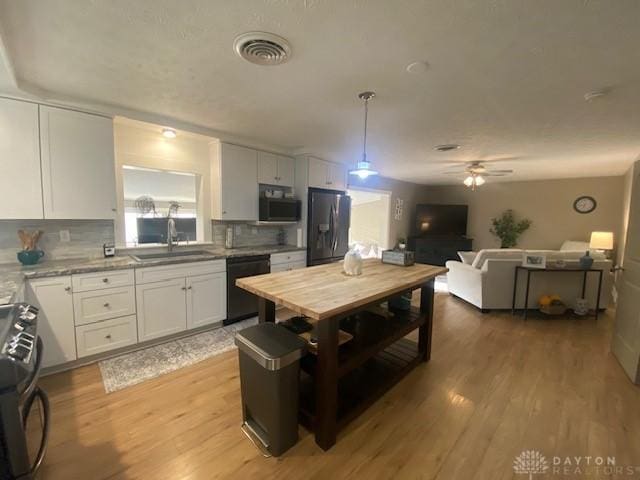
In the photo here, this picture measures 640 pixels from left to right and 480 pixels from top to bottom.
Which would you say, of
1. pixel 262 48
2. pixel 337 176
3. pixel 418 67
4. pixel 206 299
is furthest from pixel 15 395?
pixel 337 176

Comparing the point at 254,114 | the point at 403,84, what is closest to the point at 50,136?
the point at 254,114

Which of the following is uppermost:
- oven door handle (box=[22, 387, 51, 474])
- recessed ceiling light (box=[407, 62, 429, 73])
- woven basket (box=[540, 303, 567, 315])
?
recessed ceiling light (box=[407, 62, 429, 73])

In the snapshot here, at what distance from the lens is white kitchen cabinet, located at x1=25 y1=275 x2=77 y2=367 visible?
7.12 feet

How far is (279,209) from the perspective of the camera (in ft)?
12.8

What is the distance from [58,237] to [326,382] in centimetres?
296

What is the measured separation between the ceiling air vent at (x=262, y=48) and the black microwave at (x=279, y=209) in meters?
2.20

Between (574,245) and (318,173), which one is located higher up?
(318,173)

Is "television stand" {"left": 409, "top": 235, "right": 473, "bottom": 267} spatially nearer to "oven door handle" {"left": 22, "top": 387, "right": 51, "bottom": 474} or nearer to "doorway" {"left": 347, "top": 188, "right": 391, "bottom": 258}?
"doorway" {"left": 347, "top": 188, "right": 391, "bottom": 258}

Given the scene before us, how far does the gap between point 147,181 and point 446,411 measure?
3798 mm

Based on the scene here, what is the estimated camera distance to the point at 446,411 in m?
1.98

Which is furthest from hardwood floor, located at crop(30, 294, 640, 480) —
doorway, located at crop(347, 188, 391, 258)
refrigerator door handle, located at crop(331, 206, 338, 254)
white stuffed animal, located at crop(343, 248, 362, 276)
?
doorway, located at crop(347, 188, 391, 258)

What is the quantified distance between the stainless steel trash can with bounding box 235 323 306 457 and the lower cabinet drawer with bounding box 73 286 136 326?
157 centimetres

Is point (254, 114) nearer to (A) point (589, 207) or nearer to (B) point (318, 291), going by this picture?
(B) point (318, 291)

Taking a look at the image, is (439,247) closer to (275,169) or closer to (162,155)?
(275,169)
